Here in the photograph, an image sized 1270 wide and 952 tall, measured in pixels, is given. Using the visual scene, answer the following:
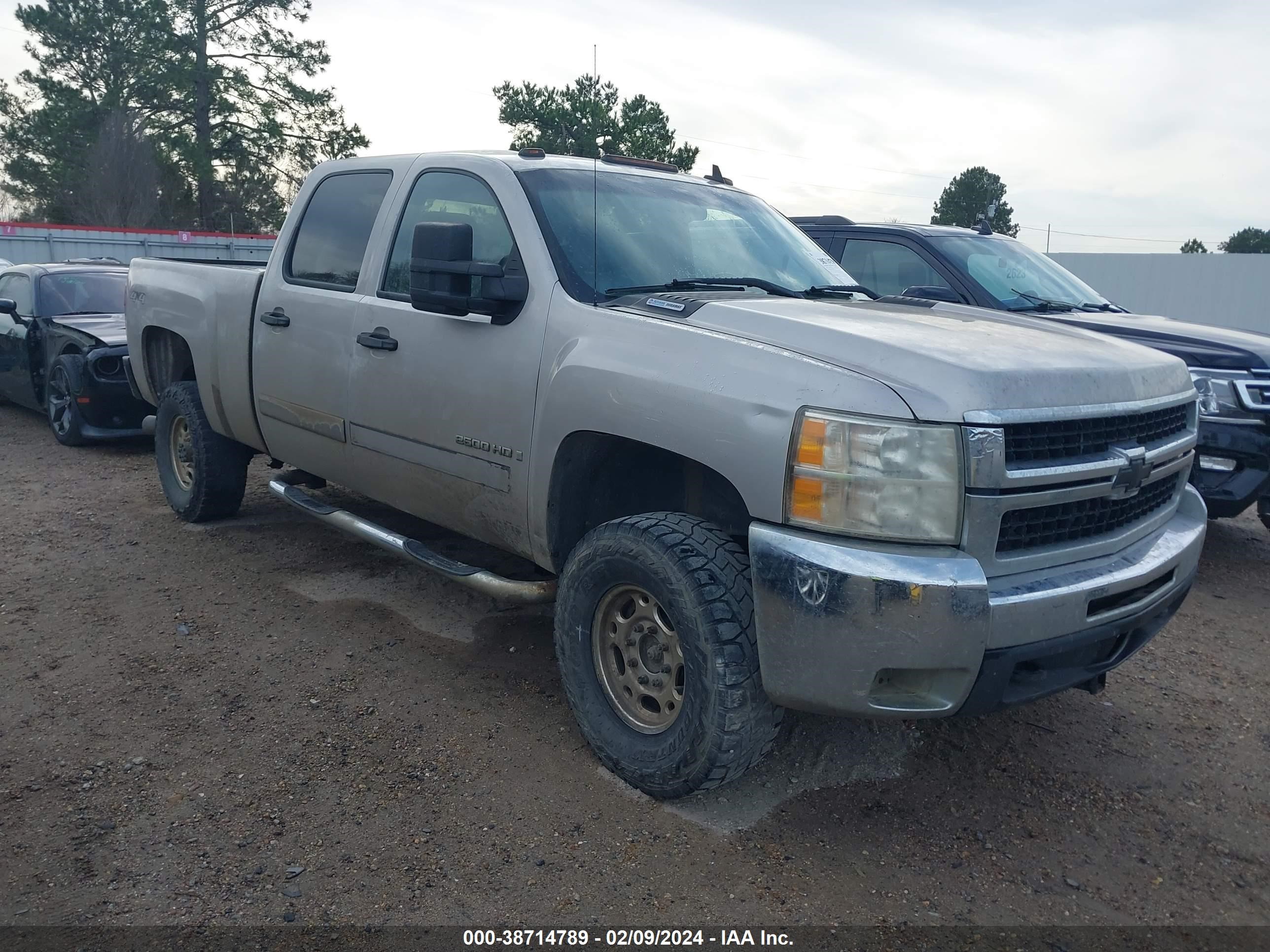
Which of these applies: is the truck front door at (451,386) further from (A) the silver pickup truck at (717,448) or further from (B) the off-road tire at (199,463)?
(B) the off-road tire at (199,463)

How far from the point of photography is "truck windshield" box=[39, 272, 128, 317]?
914 centimetres

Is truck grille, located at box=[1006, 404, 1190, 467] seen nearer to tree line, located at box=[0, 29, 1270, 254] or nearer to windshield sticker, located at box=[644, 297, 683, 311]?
windshield sticker, located at box=[644, 297, 683, 311]

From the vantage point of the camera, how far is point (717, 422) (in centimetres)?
288

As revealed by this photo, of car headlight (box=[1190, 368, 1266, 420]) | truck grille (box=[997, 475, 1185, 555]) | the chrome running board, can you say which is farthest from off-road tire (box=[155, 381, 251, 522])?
car headlight (box=[1190, 368, 1266, 420])

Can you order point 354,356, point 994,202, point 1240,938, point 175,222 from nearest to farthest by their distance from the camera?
point 1240,938 → point 354,356 → point 175,222 → point 994,202

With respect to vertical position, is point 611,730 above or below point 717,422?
below

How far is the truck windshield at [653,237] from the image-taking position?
146 inches

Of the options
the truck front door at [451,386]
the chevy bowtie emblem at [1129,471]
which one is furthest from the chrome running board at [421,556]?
the chevy bowtie emblem at [1129,471]

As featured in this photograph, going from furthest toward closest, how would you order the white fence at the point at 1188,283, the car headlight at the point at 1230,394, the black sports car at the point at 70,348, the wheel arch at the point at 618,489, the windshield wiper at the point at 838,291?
the white fence at the point at 1188,283, the black sports car at the point at 70,348, the car headlight at the point at 1230,394, the windshield wiper at the point at 838,291, the wheel arch at the point at 618,489

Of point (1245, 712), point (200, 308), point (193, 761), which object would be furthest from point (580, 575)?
point (200, 308)

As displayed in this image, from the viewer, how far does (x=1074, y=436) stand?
289cm

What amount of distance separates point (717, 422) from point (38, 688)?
289cm

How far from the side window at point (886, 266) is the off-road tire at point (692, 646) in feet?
13.9

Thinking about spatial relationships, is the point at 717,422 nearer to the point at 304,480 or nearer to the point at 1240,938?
the point at 1240,938
